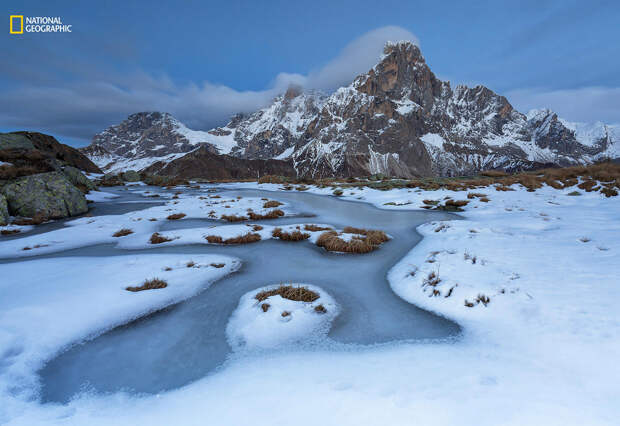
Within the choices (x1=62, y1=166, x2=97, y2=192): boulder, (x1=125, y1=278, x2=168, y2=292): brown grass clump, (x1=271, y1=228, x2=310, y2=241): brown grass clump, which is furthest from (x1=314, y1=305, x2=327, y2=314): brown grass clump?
(x1=62, y1=166, x2=97, y2=192): boulder

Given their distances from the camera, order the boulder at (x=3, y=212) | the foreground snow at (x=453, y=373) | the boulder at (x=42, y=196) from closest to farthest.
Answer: the foreground snow at (x=453, y=373) < the boulder at (x=3, y=212) < the boulder at (x=42, y=196)

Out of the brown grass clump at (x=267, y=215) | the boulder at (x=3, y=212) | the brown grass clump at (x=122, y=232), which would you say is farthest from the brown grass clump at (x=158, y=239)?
the boulder at (x=3, y=212)

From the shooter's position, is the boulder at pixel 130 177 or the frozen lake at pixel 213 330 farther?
the boulder at pixel 130 177

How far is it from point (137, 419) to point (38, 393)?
5.37 feet

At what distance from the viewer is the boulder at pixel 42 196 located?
49.4 feet

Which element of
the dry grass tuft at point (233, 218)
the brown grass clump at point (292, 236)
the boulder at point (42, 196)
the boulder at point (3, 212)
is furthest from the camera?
the dry grass tuft at point (233, 218)

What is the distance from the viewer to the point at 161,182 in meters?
54.8

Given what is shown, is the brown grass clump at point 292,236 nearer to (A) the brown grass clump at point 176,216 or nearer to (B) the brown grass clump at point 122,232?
(B) the brown grass clump at point 122,232

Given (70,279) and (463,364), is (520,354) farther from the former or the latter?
(70,279)

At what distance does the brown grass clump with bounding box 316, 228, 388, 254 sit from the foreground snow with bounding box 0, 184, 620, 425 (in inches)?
124

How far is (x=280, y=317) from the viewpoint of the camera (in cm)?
502

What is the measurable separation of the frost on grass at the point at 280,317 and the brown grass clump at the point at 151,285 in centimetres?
213

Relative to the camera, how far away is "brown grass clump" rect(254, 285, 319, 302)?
572 cm

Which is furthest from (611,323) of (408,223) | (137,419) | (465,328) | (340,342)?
(408,223)
